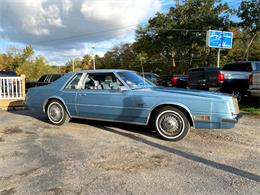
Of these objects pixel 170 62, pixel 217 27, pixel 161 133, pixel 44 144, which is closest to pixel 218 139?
pixel 161 133

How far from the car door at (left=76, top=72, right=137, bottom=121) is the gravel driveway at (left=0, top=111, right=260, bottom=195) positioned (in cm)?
44

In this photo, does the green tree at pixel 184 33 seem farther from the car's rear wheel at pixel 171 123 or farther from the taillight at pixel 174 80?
the car's rear wheel at pixel 171 123

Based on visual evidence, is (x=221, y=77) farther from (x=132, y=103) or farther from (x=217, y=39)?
(x=217, y=39)

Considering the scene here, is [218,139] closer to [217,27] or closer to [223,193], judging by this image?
[223,193]

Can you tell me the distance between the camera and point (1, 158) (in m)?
4.24

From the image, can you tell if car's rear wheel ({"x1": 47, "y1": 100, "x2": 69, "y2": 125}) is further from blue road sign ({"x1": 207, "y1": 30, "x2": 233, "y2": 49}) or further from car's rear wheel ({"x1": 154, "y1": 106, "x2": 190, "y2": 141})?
blue road sign ({"x1": 207, "y1": 30, "x2": 233, "y2": 49})

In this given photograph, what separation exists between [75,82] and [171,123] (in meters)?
2.90

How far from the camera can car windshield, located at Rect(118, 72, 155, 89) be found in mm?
5850

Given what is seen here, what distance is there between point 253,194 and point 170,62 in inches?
1546

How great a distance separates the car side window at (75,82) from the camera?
6.46 metres

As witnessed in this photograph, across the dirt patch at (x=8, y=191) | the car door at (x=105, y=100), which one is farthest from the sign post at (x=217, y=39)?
the dirt patch at (x=8, y=191)

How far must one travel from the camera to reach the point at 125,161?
4.07m

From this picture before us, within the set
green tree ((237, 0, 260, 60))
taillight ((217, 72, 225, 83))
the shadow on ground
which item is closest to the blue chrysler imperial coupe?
the shadow on ground

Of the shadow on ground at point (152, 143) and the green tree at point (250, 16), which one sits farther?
the green tree at point (250, 16)
